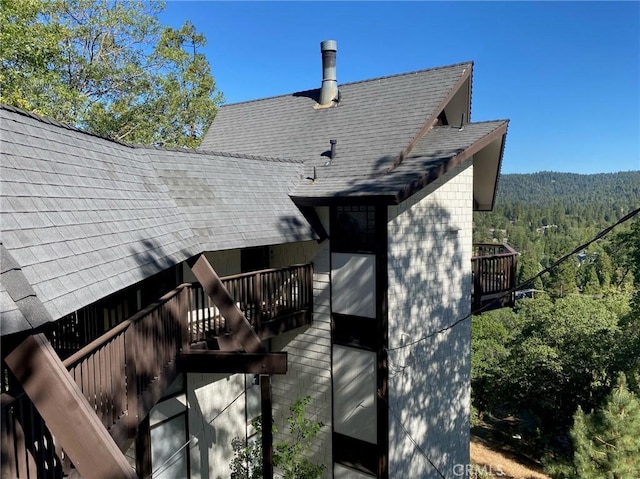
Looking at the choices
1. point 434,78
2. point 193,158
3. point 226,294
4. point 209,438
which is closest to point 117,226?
point 226,294

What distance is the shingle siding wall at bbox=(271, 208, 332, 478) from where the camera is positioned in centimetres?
931

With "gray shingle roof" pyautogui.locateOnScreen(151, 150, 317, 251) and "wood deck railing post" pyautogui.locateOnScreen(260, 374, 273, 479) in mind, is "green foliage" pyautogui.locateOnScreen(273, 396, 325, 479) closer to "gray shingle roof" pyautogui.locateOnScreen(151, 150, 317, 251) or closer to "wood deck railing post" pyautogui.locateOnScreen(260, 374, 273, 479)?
"wood deck railing post" pyautogui.locateOnScreen(260, 374, 273, 479)

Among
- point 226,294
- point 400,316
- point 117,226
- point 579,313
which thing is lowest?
point 579,313

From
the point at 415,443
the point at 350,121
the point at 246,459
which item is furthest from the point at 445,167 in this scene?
the point at 246,459

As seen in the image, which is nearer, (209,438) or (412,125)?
(209,438)

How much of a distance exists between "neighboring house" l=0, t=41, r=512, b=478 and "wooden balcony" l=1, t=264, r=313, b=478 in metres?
0.03

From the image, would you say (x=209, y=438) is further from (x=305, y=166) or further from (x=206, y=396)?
(x=305, y=166)

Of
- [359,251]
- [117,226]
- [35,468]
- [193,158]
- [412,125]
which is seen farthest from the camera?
[412,125]

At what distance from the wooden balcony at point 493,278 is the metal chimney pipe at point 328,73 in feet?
19.2

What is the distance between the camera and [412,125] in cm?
977

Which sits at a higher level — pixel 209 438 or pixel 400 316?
pixel 400 316

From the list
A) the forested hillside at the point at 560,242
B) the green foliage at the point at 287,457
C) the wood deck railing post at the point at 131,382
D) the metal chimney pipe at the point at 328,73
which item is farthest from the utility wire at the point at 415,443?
the forested hillside at the point at 560,242

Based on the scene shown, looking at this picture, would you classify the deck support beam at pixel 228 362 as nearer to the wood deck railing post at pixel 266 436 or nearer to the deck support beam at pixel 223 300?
the deck support beam at pixel 223 300

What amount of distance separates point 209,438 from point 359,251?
4744 millimetres
